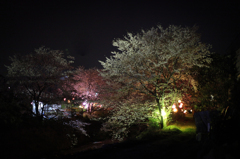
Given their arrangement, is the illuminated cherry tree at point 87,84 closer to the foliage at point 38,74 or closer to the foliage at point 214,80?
the foliage at point 38,74

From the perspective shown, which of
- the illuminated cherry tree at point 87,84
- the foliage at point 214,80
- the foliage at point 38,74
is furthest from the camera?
the illuminated cherry tree at point 87,84

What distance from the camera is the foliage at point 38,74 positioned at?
10680 mm

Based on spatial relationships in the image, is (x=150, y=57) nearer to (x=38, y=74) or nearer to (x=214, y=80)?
(x=214, y=80)

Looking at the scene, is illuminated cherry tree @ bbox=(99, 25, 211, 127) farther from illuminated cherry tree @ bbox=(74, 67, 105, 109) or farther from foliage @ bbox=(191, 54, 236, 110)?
illuminated cherry tree @ bbox=(74, 67, 105, 109)

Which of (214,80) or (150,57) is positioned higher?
(150,57)

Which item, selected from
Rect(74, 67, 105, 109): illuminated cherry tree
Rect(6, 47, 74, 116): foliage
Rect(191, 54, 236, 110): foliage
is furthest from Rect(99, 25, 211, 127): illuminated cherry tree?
Rect(74, 67, 105, 109): illuminated cherry tree

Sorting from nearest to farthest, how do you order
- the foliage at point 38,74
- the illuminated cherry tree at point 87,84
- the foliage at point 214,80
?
the foliage at point 214,80
the foliage at point 38,74
the illuminated cherry tree at point 87,84

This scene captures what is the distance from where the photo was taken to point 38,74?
11055 mm

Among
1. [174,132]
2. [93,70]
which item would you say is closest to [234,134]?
A: [174,132]

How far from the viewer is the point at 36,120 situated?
10.9m

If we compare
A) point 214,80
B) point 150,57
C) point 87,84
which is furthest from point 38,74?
point 214,80

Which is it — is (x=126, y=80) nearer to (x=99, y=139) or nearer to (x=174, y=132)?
(x=174, y=132)

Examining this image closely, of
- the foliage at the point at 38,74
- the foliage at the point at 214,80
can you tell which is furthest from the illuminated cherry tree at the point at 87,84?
the foliage at the point at 214,80

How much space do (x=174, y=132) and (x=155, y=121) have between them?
3.07 m
